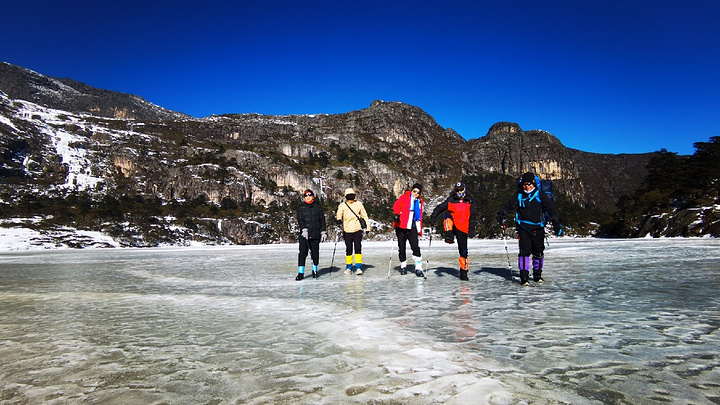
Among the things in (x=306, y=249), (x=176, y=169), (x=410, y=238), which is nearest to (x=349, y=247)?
(x=306, y=249)

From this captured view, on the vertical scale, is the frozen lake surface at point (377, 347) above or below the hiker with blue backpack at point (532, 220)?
below

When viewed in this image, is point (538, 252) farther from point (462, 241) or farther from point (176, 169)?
point (176, 169)

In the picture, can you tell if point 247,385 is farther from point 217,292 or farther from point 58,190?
point 58,190

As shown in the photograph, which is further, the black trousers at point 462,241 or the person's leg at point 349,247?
the person's leg at point 349,247

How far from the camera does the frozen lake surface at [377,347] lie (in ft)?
9.38

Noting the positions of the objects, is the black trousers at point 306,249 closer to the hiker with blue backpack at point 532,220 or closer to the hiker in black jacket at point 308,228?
the hiker in black jacket at point 308,228

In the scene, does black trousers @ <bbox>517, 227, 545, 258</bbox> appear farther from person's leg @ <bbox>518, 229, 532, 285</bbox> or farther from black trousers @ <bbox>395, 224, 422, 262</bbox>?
black trousers @ <bbox>395, 224, 422, 262</bbox>

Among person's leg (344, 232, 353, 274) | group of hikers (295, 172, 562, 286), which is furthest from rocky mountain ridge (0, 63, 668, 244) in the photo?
group of hikers (295, 172, 562, 286)

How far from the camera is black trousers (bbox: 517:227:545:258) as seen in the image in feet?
27.1

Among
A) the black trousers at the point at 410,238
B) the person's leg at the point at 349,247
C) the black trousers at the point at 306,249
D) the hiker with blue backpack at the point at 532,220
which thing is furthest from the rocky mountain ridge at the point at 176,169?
the hiker with blue backpack at the point at 532,220

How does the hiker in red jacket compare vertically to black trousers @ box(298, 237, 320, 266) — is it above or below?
above

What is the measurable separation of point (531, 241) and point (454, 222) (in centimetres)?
204

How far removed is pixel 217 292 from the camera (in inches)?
342

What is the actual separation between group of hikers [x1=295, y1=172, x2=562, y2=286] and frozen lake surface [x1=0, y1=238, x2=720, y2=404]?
1143 millimetres
